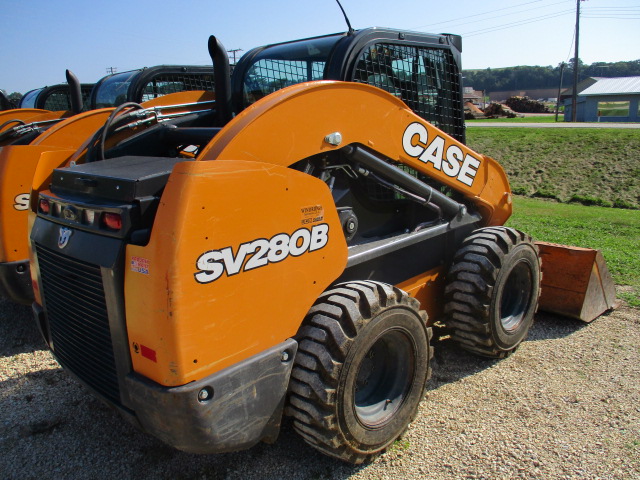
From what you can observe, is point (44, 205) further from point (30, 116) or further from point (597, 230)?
point (597, 230)

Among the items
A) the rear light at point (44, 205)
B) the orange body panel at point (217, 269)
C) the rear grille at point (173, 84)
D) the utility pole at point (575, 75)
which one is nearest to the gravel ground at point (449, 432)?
the orange body panel at point (217, 269)

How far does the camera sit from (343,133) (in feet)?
9.09

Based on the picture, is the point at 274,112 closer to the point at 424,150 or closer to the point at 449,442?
the point at 424,150

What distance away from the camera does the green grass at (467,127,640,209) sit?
1248 cm

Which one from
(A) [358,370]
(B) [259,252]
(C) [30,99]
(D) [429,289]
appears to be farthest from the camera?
(C) [30,99]

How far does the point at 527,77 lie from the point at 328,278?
4607 inches

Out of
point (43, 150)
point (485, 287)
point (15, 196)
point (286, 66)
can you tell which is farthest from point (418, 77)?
point (15, 196)

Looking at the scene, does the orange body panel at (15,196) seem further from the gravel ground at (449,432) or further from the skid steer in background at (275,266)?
the skid steer in background at (275,266)

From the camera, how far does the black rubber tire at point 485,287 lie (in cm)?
354

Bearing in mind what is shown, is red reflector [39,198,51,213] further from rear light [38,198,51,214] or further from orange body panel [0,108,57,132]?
orange body panel [0,108,57,132]

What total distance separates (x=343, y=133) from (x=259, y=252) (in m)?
0.89

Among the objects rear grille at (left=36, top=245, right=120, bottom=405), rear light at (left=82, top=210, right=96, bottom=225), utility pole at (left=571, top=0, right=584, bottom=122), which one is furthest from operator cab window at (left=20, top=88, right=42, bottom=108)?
utility pole at (left=571, top=0, right=584, bottom=122)

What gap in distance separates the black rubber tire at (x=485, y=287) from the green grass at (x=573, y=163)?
946cm

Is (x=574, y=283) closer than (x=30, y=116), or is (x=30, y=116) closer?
(x=574, y=283)
